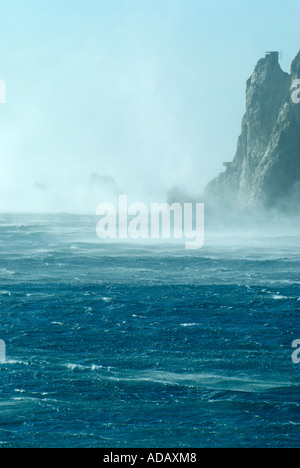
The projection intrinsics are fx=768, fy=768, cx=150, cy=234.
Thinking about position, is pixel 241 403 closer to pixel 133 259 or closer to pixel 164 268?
pixel 164 268

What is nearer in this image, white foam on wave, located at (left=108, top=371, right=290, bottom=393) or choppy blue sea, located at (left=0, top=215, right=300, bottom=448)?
choppy blue sea, located at (left=0, top=215, right=300, bottom=448)

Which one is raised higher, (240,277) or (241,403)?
(240,277)

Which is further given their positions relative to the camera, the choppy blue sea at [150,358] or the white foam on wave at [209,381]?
the white foam on wave at [209,381]

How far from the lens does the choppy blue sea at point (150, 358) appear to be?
84.6 metres

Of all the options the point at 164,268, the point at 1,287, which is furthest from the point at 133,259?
the point at 1,287

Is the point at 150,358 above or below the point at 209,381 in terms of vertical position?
above

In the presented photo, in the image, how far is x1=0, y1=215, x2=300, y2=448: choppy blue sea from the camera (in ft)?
278

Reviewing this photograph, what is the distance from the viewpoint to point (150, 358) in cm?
10644

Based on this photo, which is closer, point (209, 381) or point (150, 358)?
point (209, 381)
